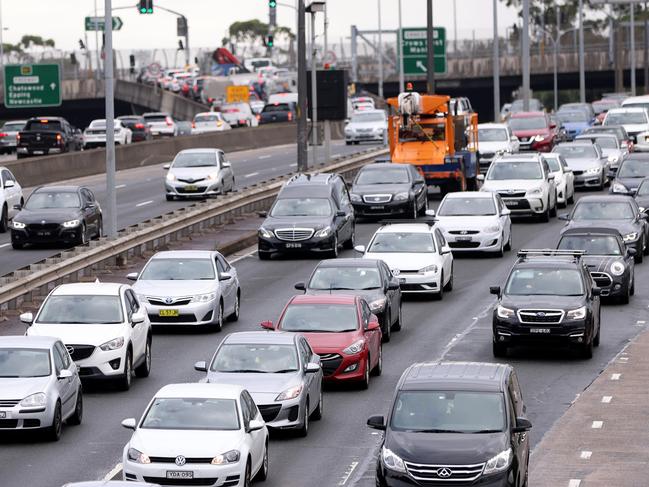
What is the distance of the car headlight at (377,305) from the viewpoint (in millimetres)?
28453

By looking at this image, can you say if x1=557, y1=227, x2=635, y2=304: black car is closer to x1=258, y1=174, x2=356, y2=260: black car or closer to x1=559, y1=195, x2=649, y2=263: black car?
x1=559, y1=195, x2=649, y2=263: black car

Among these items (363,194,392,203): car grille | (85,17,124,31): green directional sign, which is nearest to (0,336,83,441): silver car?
(363,194,392,203): car grille

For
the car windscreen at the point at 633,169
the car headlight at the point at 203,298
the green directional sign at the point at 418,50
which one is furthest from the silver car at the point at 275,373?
the green directional sign at the point at 418,50

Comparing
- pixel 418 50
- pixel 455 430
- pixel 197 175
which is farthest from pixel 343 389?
pixel 418 50

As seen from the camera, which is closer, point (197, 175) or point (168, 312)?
point (168, 312)

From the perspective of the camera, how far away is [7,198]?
152 ft

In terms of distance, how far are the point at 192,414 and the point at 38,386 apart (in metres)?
3.49

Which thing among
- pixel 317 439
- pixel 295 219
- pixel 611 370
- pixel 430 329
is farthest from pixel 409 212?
pixel 317 439

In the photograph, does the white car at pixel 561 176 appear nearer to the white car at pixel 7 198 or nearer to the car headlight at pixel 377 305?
the white car at pixel 7 198

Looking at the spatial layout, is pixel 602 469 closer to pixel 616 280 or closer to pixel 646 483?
pixel 646 483

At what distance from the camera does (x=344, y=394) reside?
2453cm

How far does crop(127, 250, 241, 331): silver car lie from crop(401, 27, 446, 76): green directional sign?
178 feet

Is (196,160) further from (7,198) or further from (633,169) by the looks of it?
(633,169)

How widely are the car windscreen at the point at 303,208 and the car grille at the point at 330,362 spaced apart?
15838mm
